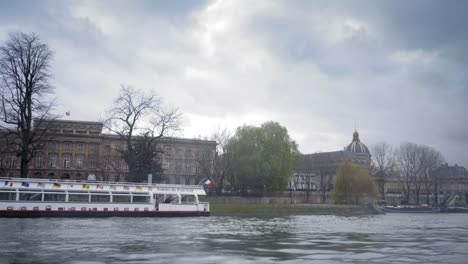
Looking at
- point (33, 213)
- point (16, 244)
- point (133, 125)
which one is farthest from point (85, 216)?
point (16, 244)

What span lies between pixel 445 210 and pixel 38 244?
11411 centimetres

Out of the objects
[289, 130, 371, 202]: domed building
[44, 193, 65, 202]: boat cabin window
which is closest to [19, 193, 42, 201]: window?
[44, 193, 65, 202]: boat cabin window

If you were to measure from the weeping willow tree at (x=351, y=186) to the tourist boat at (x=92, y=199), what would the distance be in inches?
1858

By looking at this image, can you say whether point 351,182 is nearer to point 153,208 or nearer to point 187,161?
point 187,161

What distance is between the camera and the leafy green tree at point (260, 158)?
295ft

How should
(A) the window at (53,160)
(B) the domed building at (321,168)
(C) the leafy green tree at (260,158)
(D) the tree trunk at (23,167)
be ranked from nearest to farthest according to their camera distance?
(D) the tree trunk at (23,167)
(C) the leafy green tree at (260,158)
(A) the window at (53,160)
(B) the domed building at (321,168)

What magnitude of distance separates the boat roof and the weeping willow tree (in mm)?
47618

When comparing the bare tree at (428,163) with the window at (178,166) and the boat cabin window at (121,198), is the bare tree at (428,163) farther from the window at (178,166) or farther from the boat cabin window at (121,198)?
the boat cabin window at (121,198)

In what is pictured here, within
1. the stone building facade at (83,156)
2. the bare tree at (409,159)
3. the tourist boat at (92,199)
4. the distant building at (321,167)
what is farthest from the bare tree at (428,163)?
the tourist boat at (92,199)

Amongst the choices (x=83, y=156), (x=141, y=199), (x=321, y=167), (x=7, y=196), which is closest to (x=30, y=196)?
(x=7, y=196)

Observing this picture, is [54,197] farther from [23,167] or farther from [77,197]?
[23,167]

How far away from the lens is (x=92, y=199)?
180 ft

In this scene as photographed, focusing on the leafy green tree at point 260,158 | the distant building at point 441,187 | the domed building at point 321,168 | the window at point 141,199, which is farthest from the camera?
the distant building at point 441,187

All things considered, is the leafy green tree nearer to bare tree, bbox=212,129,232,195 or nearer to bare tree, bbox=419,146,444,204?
bare tree, bbox=212,129,232,195
